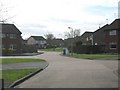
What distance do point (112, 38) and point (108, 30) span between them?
6.69ft

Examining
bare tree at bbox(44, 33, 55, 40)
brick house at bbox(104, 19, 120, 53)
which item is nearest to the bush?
brick house at bbox(104, 19, 120, 53)

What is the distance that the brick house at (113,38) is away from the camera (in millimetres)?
62500

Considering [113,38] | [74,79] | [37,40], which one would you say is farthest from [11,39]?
[37,40]

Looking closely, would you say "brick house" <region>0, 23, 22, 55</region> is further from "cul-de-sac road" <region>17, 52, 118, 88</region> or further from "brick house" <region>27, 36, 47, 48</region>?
"brick house" <region>27, 36, 47, 48</region>

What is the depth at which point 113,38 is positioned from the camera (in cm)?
6319

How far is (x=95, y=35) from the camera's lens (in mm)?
87625

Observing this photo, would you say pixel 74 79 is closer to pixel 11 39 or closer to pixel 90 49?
pixel 90 49

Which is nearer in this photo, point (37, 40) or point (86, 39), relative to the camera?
point (86, 39)

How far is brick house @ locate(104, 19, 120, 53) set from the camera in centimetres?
6250

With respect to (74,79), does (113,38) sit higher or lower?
higher

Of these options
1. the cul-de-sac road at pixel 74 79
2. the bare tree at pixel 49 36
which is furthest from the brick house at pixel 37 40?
the cul-de-sac road at pixel 74 79

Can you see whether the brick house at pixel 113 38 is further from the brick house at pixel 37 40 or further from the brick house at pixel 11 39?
the brick house at pixel 37 40

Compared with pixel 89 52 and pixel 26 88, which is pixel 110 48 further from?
pixel 26 88

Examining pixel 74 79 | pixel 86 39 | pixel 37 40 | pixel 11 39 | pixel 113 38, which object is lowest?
pixel 74 79
